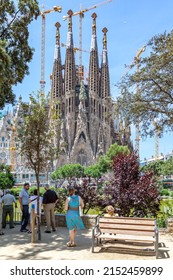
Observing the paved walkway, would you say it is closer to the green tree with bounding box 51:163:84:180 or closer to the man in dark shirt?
the man in dark shirt

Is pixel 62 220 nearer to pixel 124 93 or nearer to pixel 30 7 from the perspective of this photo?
pixel 124 93

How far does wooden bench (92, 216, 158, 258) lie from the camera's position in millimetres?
6574

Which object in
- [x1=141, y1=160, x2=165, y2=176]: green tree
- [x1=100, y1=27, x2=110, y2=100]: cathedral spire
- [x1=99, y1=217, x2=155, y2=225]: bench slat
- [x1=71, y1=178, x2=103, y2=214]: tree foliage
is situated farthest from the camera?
[x1=100, y1=27, x2=110, y2=100]: cathedral spire

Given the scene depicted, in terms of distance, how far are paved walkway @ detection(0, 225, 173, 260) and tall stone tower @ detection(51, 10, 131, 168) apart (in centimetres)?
6357

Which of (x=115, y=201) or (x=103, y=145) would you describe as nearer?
(x=115, y=201)

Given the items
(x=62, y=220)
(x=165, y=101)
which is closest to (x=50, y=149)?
(x=62, y=220)

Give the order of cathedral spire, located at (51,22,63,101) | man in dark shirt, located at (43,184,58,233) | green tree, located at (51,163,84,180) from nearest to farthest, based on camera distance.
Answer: man in dark shirt, located at (43,184,58,233) → green tree, located at (51,163,84,180) → cathedral spire, located at (51,22,63,101)

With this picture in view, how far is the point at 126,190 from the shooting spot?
33.8 feet

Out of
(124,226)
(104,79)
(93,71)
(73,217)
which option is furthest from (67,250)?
(104,79)

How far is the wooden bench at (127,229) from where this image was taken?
657 centimetres

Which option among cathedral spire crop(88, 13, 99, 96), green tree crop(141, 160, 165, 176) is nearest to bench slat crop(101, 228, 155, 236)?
green tree crop(141, 160, 165, 176)

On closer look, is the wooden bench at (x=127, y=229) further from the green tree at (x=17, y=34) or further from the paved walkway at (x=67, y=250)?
the green tree at (x=17, y=34)

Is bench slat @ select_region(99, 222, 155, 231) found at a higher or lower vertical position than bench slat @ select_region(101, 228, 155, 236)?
higher
